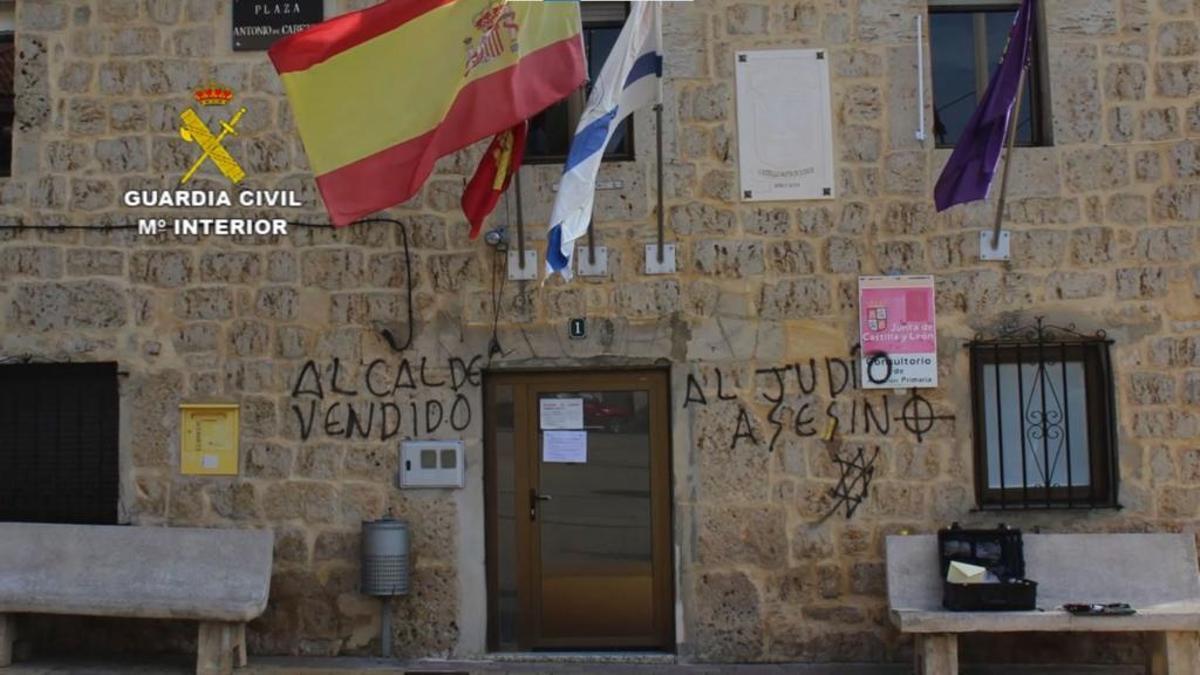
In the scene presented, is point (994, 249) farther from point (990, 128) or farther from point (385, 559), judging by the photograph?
point (385, 559)

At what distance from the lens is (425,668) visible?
757 cm

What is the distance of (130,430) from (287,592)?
4.64 feet

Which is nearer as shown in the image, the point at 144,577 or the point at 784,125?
the point at 144,577

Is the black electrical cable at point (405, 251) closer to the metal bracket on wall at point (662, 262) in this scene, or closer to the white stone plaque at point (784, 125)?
the metal bracket on wall at point (662, 262)

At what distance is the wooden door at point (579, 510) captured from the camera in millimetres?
7867

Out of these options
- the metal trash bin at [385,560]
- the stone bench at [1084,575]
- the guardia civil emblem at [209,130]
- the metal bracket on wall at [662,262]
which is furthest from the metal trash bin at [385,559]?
the stone bench at [1084,575]

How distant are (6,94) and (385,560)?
394 centimetres

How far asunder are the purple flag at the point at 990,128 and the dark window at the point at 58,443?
17.4 feet

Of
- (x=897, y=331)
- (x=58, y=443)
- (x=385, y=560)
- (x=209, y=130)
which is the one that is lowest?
(x=385, y=560)

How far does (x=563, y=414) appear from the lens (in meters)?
7.93

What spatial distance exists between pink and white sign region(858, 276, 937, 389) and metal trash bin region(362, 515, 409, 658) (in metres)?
2.95

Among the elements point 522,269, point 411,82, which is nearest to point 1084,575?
point 522,269

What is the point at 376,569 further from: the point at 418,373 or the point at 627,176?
the point at 627,176

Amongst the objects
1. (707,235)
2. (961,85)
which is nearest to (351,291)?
(707,235)
